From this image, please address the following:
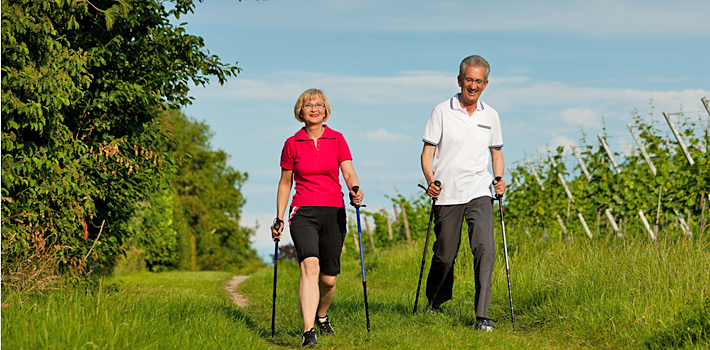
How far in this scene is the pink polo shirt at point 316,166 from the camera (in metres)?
5.41

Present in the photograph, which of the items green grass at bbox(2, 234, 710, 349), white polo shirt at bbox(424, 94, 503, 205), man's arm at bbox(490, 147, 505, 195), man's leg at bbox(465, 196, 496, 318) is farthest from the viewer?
man's arm at bbox(490, 147, 505, 195)

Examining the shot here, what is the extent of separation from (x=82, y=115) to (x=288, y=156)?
454 cm

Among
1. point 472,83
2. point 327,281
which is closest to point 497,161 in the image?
point 472,83

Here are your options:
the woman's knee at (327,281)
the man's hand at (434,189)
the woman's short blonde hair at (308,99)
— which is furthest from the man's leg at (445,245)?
the woman's short blonde hair at (308,99)

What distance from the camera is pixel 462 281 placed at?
7.82m

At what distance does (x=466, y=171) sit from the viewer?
5.92 metres

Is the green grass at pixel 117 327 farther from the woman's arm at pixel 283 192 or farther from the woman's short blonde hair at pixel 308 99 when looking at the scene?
the woman's short blonde hair at pixel 308 99

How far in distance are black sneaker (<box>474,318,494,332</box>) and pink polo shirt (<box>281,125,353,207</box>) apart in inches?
63.8

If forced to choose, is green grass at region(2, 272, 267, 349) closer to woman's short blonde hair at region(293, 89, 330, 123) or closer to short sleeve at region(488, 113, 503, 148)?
woman's short blonde hair at region(293, 89, 330, 123)

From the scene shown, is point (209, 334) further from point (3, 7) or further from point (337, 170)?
point (3, 7)

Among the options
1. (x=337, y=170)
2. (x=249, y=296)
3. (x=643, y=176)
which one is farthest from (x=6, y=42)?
(x=643, y=176)

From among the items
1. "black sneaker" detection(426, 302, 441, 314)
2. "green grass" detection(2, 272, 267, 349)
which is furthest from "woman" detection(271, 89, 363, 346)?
"black sneaker" detection(426, 302, 441, 314)

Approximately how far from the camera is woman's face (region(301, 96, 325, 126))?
216 inches

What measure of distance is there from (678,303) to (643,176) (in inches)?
289
